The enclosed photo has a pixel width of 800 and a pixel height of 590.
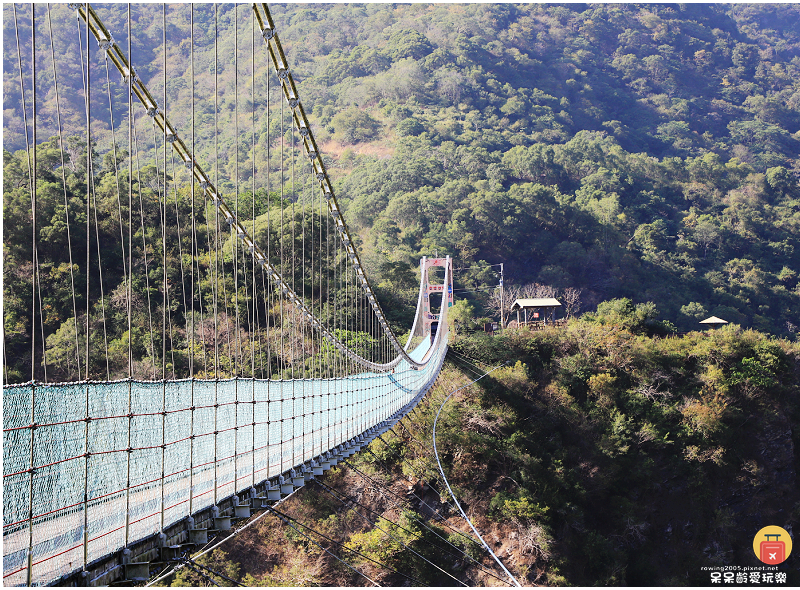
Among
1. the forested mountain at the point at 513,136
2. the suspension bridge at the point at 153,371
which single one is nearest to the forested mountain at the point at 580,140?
the forested mountain at the point at 513,136

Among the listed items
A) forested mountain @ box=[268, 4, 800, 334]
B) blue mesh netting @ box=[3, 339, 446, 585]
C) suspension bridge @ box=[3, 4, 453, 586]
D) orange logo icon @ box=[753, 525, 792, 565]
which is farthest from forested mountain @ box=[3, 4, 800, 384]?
orange logo icon @ box=[753, 525, 792, 565]

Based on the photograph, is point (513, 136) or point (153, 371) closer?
point (153, 371)

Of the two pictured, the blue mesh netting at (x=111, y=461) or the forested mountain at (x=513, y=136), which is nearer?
the blue mesh netting at (x=111, y=461)

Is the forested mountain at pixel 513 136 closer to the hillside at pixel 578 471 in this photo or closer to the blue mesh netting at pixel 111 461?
the hillside at pixel 578 471

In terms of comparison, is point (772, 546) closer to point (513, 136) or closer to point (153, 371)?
point (153, 371)

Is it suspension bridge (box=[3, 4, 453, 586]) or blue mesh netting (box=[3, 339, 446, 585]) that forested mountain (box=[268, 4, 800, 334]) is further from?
blue mesh netting (box=[3, 339, 446, 585])

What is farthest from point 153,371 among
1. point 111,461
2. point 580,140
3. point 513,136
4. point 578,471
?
point 513,136
